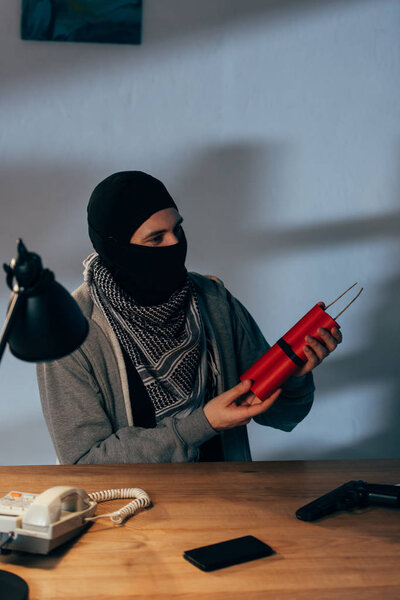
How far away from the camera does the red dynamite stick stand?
1.24 m

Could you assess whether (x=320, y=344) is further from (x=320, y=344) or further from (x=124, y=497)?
(x=124, y=497)

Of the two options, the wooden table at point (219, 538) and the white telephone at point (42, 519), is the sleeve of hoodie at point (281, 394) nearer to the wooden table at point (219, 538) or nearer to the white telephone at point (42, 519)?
the wooden table at point (219, 538)

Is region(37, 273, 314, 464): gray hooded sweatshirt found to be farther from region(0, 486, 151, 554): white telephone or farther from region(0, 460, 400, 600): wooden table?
region(0, 486, 151, 554): white telephone

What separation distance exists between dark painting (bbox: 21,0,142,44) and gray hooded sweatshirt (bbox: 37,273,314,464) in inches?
36.4

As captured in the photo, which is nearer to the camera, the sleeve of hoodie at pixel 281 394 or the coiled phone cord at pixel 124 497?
the coiled phone cord at pixel 124 497

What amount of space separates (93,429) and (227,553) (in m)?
0.57

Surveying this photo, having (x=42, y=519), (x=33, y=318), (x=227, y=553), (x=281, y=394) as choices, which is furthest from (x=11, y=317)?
(x=281, y=394)

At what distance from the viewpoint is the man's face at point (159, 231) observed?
1507 mm

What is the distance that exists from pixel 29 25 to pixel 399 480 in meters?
1.81

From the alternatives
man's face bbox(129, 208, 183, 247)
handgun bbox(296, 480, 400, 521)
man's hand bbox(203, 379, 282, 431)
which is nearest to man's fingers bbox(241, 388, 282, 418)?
man's hand bbox(203, 379, 282, 431)

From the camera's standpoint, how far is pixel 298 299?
226cm

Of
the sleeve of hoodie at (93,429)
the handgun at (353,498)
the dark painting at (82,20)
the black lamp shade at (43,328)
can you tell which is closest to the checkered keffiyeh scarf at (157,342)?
the sleeve of hoodie at (93,429)

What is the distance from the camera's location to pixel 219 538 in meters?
0.96

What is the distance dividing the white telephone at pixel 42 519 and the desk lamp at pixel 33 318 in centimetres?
9
